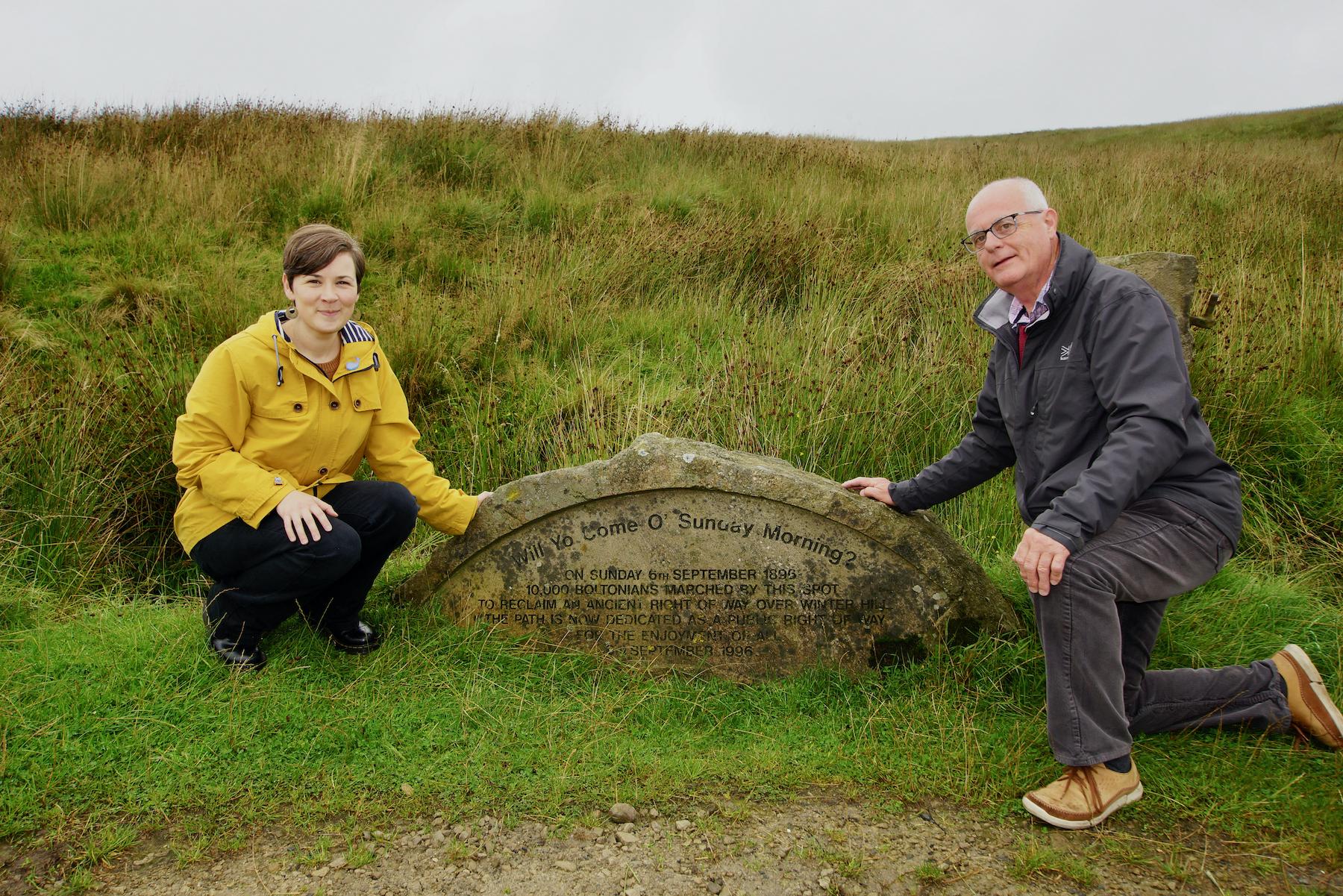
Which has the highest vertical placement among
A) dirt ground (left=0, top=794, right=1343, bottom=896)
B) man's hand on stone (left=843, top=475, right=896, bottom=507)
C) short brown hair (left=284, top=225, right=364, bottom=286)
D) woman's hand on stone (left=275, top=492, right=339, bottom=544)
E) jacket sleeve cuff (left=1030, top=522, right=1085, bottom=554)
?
short brown hair (left=284, top=225, right=364, bottom=286)

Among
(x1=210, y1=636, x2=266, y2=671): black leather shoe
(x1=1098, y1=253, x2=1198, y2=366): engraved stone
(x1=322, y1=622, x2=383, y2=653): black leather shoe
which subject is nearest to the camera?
(x1=210, y1=636, x2=266, y2=671): black leather shoe

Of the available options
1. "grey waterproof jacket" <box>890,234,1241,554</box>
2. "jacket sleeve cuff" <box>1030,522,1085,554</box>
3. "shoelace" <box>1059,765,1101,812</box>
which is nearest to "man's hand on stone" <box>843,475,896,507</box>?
"grey waterproof jacket" <box>890,234,1241,554</box>

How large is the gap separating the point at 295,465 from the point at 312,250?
734 mm

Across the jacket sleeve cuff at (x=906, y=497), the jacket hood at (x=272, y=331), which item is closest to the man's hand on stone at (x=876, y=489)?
the jacket sleeve cuff at (x=906, y=497)

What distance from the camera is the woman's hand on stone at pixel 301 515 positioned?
2.98 m

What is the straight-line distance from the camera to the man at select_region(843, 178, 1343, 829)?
2525 millimetres

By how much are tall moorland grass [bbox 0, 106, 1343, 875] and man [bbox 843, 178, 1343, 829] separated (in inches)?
8.4

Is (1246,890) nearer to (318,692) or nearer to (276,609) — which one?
(318,692)

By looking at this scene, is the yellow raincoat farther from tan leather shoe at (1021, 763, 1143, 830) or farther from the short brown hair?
tan leather shoe at (1021, 763, 1143, 830)

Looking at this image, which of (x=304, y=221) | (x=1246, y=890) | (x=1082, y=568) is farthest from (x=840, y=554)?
(x=304, y=221)

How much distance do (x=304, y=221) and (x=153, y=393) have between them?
2869mm

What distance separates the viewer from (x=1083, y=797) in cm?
272

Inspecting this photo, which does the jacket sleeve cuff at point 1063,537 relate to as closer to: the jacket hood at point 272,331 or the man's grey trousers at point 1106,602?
the man's grey trousers at point 1106,602

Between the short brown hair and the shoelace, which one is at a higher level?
the short brown hair
